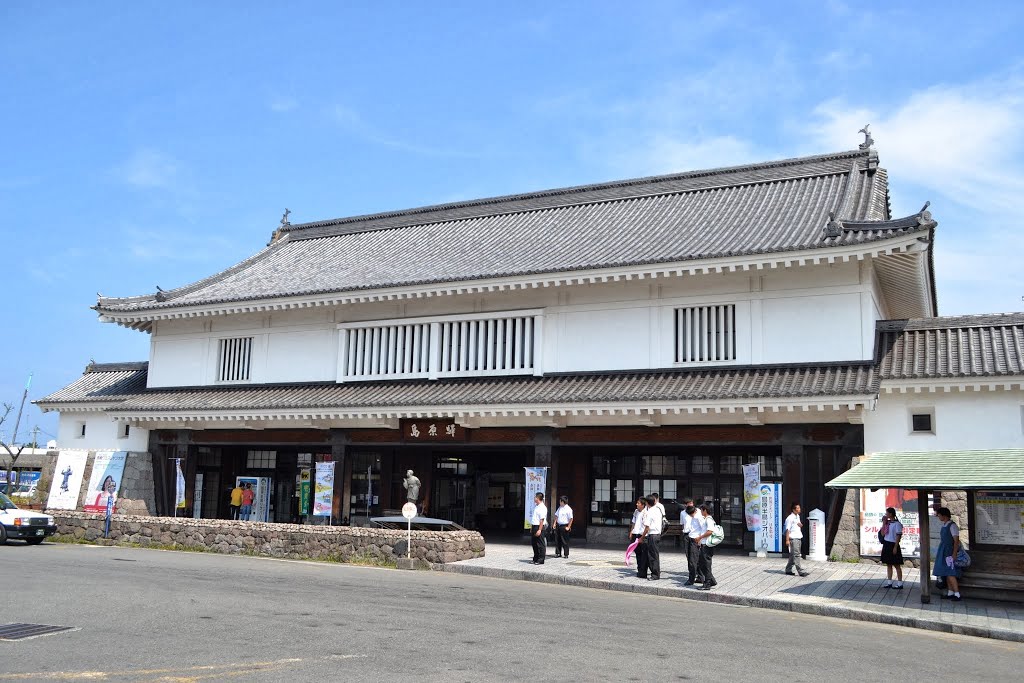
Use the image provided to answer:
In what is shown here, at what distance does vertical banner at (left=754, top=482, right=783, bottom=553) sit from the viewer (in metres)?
20.8

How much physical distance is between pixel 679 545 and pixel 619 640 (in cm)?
1309

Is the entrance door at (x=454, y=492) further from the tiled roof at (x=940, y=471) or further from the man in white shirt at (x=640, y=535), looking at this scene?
the tiled roof at (x=940, y=471)

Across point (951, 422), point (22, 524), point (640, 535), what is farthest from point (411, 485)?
point (951, 422)

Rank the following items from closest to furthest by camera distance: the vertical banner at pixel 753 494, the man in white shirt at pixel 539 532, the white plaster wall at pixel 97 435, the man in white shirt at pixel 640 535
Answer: the man in white shirt at pixel 640 535 < the man in white shirt at pixel 539 532 < the vertical banner at pixel 753 494 < the white plaster wall at pixel 97 435

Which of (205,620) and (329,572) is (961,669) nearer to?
(205,620)

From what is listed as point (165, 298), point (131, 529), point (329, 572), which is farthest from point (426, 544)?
point (165, 298)

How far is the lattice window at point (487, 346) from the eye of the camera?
24609 mm

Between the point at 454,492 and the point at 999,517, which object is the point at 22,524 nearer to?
the point at 454,492

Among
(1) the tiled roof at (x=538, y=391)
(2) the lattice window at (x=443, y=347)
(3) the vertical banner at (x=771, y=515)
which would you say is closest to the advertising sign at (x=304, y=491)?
(1) the tiled roof at (x=538, y=391)

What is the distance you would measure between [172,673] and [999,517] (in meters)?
13.7

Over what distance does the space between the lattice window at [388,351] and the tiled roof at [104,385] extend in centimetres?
903

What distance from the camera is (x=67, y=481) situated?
3025cm

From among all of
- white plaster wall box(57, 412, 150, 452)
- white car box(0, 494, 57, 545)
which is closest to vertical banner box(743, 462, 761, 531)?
white car box(0, 494, 57, 545)

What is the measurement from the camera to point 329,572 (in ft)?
59.1
